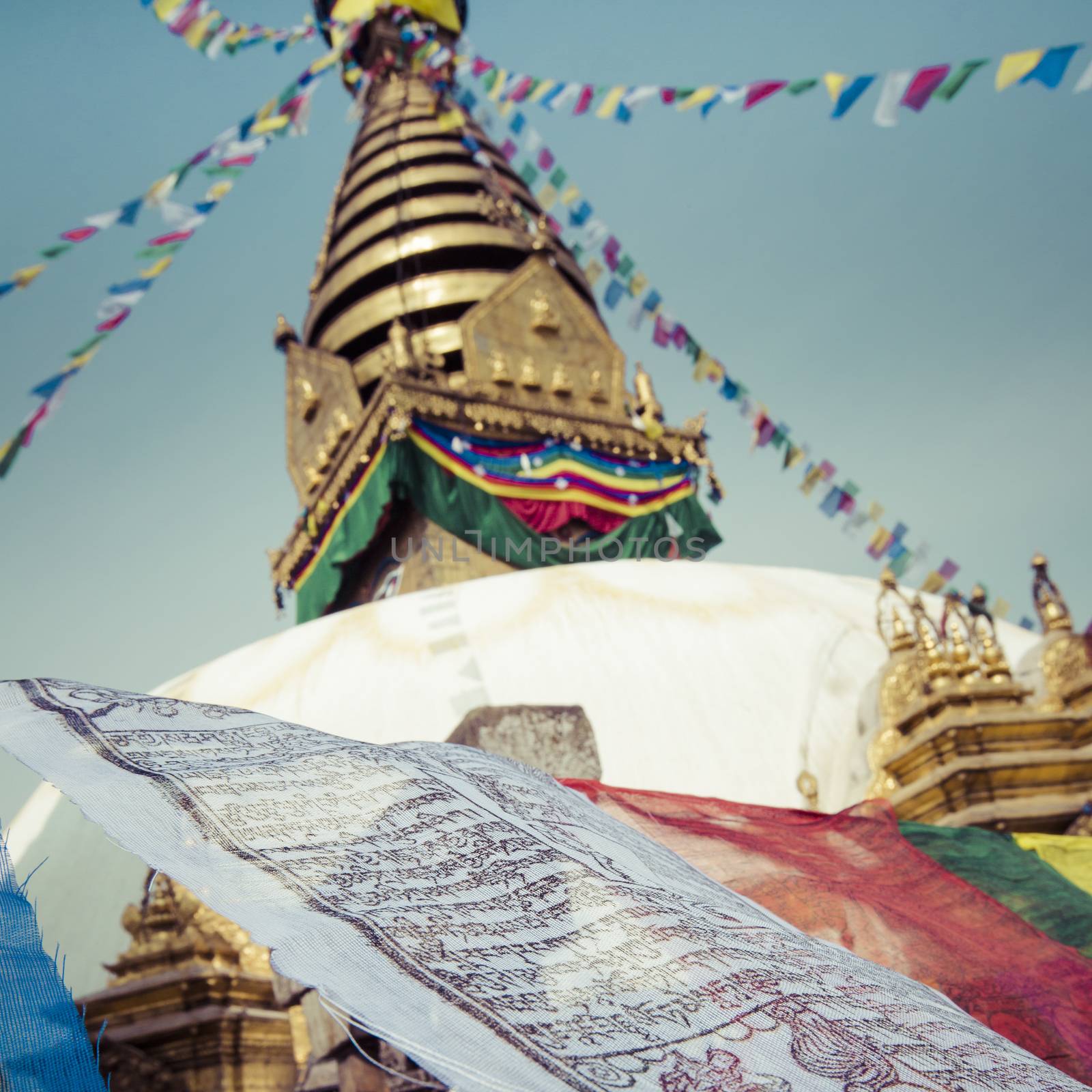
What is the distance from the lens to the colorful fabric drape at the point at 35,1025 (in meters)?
1.23

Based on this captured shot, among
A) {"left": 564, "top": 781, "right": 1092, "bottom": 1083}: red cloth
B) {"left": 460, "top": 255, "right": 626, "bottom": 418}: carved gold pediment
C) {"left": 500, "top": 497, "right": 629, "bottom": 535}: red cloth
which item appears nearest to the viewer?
{"left": 564, "top": 781, "right": 1092, "bottom": 1083}: red cloth

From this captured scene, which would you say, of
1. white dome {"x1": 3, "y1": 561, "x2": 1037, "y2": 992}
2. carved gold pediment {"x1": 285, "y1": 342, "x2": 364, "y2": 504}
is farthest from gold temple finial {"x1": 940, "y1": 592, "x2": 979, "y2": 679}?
carved gold pediment {"x1": 285, "y1": 342, "x2": 364, "y2": 504}

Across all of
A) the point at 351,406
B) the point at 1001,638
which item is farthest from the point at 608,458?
the point at 1001,638

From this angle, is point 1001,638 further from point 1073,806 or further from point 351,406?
point 351,406

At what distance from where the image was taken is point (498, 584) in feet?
24.3

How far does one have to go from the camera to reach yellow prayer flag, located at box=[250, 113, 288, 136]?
8.16 m

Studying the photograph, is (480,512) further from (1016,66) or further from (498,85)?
(1016,66)

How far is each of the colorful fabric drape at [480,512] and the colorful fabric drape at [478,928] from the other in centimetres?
780

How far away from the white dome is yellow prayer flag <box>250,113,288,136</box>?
12.6 ft

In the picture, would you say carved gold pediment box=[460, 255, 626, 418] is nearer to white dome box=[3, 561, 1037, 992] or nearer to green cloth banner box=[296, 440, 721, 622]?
green cloth banner box=[296, 440, 721, 622]

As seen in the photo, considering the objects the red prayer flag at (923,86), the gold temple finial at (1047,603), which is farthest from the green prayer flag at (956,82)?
the gold temple finial at (1047,603)

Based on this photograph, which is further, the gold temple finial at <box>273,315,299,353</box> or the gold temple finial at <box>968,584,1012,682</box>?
the gold temple finial at <box>273,315,299,353</box>

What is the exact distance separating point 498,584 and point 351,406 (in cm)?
476

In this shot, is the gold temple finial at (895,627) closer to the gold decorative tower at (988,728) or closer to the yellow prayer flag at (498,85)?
the gold decorative tower at (988,728)
